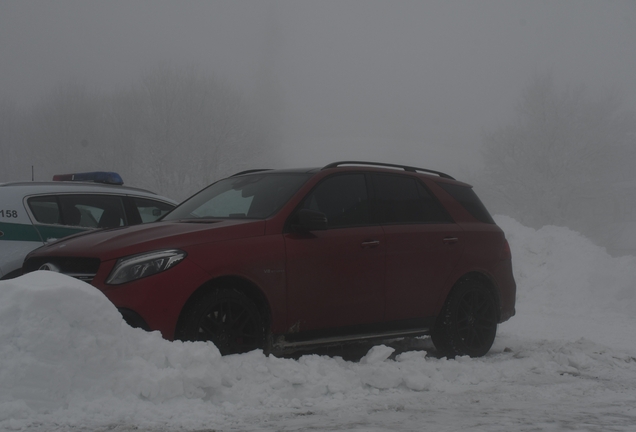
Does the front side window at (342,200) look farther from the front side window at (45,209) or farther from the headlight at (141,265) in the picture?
the front side window at (45,209)

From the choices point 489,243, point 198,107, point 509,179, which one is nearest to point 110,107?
point 198,107

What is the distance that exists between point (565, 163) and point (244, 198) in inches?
1541

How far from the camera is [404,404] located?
5125mm

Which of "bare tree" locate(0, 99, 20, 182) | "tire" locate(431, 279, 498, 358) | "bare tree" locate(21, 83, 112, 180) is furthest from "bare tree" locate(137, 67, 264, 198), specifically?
"tire" locate(431, 279, 498, 358)

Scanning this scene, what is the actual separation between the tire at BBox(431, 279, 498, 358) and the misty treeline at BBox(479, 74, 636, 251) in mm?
36230

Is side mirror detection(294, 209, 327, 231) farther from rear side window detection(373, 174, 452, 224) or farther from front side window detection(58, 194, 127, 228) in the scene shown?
front side window detection(58, 194, 127, 228)

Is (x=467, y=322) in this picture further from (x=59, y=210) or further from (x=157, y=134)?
(x=157, y=134)

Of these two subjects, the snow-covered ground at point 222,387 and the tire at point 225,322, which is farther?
the tire at point 225,322

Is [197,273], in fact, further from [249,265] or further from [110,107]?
[110,107]

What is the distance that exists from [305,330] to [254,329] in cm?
57

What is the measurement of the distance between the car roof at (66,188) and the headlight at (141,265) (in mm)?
2873

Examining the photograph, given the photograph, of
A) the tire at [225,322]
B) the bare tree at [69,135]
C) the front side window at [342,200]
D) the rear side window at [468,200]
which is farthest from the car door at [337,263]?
the bare tree at [69,135]

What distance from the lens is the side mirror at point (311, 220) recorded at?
5848mm

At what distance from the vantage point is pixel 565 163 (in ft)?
140
